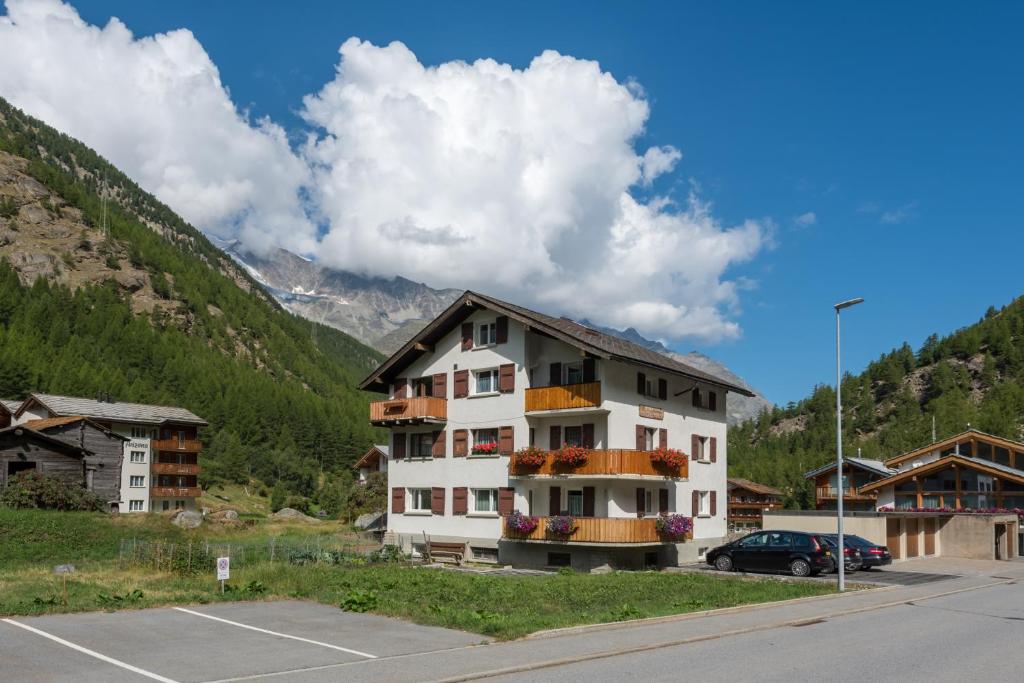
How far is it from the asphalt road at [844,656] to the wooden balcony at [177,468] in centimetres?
7244

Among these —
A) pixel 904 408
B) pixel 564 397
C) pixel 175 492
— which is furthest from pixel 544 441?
pixel 904 408

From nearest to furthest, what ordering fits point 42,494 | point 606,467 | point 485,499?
point 606,467, point 485,499, point 42,494

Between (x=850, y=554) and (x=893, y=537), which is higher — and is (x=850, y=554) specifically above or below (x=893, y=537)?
below

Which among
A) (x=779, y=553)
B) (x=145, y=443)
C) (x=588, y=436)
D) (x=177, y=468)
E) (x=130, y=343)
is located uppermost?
(x=130, y=343)

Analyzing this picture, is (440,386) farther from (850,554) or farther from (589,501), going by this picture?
(850,554)

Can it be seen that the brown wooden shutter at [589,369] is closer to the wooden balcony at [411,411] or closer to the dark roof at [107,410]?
the wooden balcony at [411,411]

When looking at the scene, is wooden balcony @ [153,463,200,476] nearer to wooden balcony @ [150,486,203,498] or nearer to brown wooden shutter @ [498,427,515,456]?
wooden balcony @ [150,486,203,498]

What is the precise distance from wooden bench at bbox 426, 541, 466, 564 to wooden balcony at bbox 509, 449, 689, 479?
15.0 feet

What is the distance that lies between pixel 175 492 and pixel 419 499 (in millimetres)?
46413

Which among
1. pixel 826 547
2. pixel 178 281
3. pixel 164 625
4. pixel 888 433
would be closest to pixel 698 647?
pixel 164 625

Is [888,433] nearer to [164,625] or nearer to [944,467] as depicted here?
[944,467]

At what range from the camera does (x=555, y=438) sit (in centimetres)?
4228

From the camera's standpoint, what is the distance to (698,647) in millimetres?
17688

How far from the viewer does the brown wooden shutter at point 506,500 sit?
42344 millimetres
